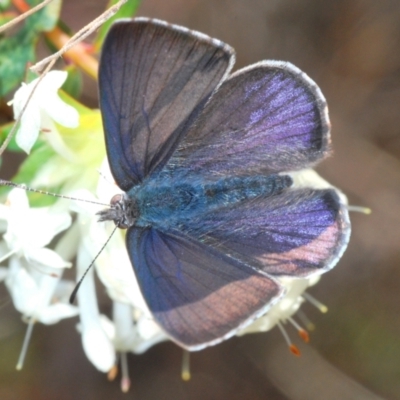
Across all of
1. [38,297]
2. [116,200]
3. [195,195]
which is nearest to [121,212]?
[116,200]

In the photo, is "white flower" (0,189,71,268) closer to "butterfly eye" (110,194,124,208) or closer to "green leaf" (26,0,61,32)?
"butterfly eye" (110,194,124,208)

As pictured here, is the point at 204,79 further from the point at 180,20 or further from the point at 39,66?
the point at 180,20

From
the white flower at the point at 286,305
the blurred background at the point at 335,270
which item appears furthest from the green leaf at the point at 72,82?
the blurred background at the point at 335,270

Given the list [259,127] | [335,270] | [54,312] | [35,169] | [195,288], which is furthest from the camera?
[335,270]

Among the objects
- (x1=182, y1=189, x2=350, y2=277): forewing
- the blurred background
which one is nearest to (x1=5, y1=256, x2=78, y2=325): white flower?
(x1=182, y1=189, x2=350, y2=277): forewing

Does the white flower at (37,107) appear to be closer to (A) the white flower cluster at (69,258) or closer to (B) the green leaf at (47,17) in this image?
(A) the white flower cluster at (69,258)

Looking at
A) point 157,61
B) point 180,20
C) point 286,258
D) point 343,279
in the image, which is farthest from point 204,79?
point 343,279

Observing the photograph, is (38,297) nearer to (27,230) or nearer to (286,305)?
(27,230)
